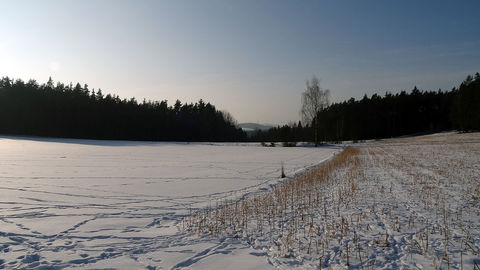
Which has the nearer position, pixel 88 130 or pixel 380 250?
pixel 380 250

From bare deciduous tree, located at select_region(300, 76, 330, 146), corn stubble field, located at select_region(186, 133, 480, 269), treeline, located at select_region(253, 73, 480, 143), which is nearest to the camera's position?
corn stubble field, located at select_region(186, 133, 480, 269)

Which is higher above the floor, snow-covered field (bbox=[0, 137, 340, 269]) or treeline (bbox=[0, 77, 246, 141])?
treeline (bbox=[0, 77, 246, 141])

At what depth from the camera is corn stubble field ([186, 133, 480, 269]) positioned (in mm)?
4484

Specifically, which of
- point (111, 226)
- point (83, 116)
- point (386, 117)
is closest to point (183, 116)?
point (83, 116)

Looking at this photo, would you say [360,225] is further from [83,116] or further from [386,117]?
[386,117]

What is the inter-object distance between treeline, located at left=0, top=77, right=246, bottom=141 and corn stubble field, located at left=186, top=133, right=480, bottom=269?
67.6 m

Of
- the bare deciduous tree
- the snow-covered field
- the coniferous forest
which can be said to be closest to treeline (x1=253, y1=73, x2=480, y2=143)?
the coniferous forest

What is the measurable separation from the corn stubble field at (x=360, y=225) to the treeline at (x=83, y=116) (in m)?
67.6

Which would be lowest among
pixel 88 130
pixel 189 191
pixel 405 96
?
pixel 189 191

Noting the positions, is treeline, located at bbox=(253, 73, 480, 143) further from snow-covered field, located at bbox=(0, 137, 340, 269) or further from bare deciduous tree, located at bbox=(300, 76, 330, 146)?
snow-covered field, located at bbox=(0, 137, 340, 269)

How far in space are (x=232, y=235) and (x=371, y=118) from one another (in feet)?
272

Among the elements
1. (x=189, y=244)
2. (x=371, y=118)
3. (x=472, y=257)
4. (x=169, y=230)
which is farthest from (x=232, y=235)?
(x=371, y=118)

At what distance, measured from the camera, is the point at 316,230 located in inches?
235

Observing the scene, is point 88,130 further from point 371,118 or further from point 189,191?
point 371,118
